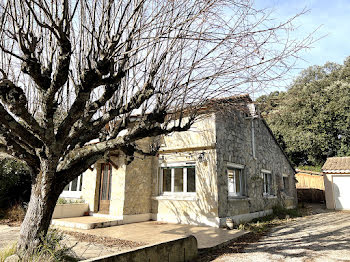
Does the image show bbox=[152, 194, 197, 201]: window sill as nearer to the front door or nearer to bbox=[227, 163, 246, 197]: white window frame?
bbox=[227, 163, 246, 197]: white window frame

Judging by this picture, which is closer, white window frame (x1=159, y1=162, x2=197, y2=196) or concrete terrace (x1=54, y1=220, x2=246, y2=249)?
concrete terrace (x1=54, y1=220, x2=246, y2=249)

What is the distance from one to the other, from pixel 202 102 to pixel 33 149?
11.1ft

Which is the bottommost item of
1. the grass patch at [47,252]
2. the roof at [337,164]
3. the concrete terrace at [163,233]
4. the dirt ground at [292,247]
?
the dirt ground at [292,247]

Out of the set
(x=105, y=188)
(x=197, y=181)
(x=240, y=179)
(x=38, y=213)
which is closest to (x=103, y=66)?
(x=38, y=213)

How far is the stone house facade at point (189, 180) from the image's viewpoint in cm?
918

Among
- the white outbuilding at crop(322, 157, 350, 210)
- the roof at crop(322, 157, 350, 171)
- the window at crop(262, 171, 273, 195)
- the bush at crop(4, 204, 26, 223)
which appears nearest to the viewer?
the bush at crop(4, 204, 26, 223)

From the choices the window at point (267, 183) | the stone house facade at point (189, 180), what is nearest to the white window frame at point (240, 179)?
the stone house facade at point (189, 180)

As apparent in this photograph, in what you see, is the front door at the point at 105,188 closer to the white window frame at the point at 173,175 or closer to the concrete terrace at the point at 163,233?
the concrete terrace at the point at 163,233

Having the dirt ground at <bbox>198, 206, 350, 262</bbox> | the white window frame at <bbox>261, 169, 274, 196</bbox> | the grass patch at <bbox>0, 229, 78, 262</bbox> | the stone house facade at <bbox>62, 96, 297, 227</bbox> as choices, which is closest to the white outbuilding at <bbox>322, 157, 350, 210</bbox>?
the white window frame at <bbox>261, 169, 274, 196</bbox>

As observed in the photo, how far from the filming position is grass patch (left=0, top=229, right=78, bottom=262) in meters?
3.88

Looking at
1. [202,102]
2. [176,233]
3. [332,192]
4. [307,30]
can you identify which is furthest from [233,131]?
[332,192]

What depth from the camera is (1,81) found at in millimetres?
3348

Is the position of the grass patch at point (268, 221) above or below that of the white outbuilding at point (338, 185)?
below

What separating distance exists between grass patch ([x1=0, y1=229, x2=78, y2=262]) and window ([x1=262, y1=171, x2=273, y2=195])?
10778mm
